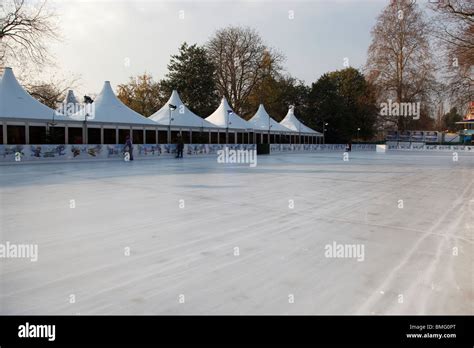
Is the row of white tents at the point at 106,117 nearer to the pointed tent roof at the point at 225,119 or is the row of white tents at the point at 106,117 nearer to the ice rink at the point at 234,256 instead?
the pointed tent roof at the point at 225,119

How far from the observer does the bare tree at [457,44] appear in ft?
52.4

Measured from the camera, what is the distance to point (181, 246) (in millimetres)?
4496

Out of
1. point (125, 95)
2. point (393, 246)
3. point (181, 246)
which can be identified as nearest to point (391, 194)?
point (393, 246)

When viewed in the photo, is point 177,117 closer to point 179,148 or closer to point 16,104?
point 179,148

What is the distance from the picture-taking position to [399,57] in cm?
4306

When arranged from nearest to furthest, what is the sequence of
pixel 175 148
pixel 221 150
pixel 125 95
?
1. pixel 175 148
2. pixel 221 150
3. pixel 125 95

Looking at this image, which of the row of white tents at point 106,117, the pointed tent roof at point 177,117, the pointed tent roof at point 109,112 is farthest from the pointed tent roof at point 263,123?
the pointed tent roof at point 109,112

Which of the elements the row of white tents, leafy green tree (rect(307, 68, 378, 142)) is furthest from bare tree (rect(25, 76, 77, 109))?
leafy green tree (rect(307, 68, 378, 142))

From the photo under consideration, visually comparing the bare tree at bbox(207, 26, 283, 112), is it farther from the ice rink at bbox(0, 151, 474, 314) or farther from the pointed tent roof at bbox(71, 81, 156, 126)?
the ice rink at bbox(0, 151, 474, 314)

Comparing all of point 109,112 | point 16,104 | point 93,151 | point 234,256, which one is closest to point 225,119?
point 109,112

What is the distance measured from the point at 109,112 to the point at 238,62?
28.1 m

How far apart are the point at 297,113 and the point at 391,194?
149 feet

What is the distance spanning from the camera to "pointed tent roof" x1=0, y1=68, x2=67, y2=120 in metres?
19.7
